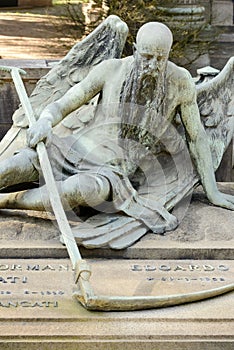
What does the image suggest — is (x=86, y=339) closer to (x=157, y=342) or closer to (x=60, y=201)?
(x=157, y=342)

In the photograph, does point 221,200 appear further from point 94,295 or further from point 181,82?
point 94,295

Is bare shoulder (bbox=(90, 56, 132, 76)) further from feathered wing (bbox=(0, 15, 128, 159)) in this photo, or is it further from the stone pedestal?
the stone pedestal

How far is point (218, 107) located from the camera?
7.06 m

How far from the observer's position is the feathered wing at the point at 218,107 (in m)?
7.00

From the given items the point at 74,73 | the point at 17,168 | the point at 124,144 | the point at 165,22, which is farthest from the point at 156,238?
the point at 165,22

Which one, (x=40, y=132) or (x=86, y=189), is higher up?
(x=40, y=132)

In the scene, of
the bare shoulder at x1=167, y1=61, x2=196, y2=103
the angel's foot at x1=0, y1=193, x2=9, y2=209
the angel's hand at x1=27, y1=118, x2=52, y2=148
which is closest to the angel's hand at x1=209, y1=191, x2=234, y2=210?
the bare shoulder at x1=167, y1=61, x2=196, y2=103

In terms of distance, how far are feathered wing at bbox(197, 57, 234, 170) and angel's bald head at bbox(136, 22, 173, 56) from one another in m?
1.01

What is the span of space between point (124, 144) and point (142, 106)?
0.31 m

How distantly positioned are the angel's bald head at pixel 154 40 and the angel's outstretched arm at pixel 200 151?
54 cm

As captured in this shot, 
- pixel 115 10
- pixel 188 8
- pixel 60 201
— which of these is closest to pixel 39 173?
pixel 60 201

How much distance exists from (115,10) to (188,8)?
123 cm

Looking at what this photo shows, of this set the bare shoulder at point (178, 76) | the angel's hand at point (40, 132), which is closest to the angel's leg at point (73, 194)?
the angel's hand at point (40, 132)

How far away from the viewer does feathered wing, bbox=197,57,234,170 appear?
700 cm
